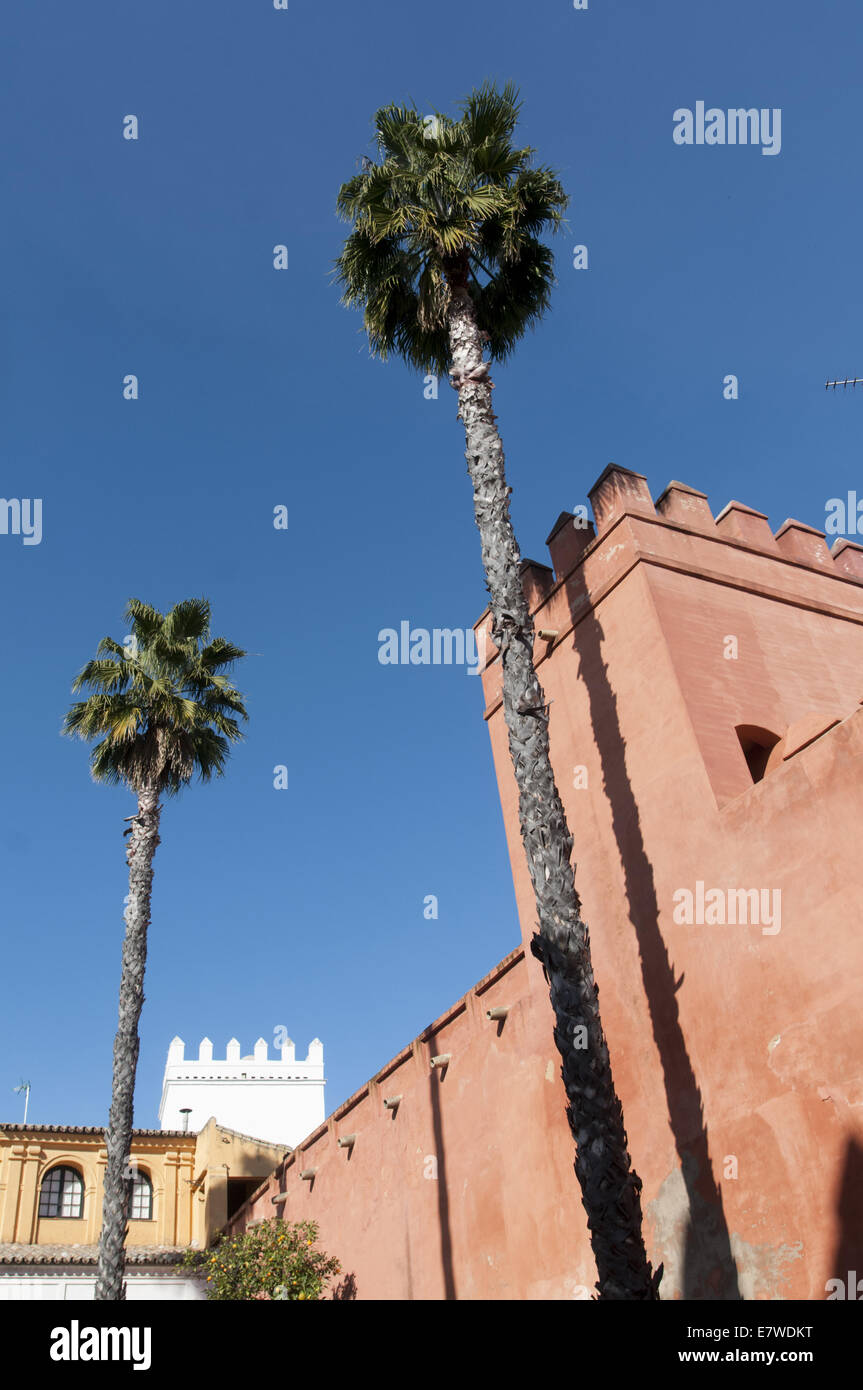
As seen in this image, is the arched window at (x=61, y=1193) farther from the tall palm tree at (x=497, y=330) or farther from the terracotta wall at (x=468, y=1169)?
the tall palm tree at (x=497, y=330)

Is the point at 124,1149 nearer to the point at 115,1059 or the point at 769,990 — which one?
the point at 115,1059

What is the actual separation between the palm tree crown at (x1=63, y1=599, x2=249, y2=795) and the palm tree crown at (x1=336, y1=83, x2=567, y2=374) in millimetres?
7847

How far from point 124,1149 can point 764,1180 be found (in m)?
9.73

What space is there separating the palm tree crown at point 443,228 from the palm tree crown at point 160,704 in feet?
25.7

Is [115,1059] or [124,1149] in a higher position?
[115,1059]

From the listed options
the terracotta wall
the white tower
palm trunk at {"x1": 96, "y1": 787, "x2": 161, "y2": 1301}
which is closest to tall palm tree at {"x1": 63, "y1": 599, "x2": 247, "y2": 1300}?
palm trunk at {"x1": 96, "y1": 787, "x2": 161, "y2": 1301}

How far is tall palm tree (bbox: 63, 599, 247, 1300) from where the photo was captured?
635 inches

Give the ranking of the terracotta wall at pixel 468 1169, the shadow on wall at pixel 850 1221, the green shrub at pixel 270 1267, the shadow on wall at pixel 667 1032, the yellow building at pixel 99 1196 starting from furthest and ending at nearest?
the yellow building at pixel 99 1196, the green shrub at pixel 270 1267, the terracotta wall at pixel 468 1169, the shadow on wall at pixel 667 1032, the shadow on wall at pixel 850 1221

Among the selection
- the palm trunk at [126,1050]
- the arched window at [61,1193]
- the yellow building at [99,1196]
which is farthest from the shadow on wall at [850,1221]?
the arched window at [61,1193]

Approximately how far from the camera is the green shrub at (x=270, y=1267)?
57.0 feet

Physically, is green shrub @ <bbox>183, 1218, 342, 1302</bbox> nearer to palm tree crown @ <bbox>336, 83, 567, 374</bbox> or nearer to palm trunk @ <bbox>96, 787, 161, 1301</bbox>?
palm trunk @ <bbox>96, 787, 161, 1301</bbox>
